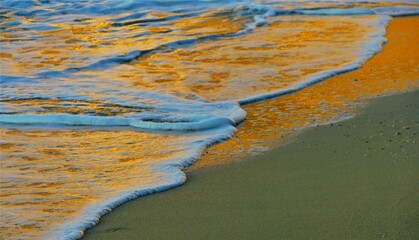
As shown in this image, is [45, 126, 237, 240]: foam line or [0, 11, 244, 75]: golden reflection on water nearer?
[45, 126, 237, 240]: foam line

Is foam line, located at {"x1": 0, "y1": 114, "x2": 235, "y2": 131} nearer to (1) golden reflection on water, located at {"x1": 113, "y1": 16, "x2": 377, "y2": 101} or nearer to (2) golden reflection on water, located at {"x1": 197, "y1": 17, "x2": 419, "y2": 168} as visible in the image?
(2) golden reflection on water, located at {"x1": 197, "y1": 17, "x2": 419, "y2": 168}

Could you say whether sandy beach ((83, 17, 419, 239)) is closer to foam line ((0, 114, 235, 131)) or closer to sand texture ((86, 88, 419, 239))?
sand texture ((86, 88, 419, 239))

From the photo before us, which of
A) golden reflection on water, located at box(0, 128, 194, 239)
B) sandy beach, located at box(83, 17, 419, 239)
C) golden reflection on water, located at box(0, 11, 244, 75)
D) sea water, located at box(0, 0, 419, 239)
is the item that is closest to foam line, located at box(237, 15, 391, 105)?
sea water, located at box(0, 0, 419, 239)

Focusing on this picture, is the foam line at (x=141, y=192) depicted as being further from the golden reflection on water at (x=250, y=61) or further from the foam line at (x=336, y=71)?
the golden reflection on water at (x=250, y=61)

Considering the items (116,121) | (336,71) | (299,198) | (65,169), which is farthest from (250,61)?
(299,198)

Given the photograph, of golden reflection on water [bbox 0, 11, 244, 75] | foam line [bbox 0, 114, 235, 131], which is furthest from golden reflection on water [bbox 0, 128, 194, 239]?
golden reflection on water [bbox 0, 11, 244, 75]

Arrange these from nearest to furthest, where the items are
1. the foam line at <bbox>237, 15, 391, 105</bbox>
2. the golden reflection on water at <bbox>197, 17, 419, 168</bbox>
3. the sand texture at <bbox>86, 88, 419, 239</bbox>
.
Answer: the sand texture at <bbox>86, 88, 419, 239</bbox>
the golden reflection on water at <bbox>197, 17, 419, 168</bbox>
the foam line at <bbox>237, 15, 391, 105</bbox>

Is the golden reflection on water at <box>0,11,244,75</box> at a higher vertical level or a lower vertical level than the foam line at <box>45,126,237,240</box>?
lower

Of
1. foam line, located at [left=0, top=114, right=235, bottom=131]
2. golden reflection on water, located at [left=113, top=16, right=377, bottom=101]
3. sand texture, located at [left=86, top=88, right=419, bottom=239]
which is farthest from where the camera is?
golden reflection on water, located at [left=113, top=16, right=377, bottom=101]
